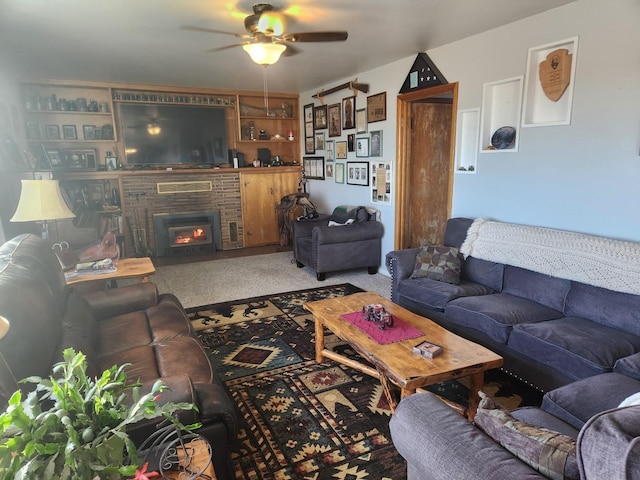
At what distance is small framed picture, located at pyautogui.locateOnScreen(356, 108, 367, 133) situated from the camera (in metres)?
5.11

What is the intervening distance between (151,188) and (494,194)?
186 inches

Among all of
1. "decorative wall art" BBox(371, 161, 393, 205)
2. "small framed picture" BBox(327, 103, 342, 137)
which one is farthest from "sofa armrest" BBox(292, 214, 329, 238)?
"small framed picture" BBox(327, 103, 342, 137)

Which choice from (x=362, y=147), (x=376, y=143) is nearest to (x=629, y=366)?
(x=376, y=143)

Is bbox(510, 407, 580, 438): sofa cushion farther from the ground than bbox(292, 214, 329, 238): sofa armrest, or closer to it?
closer to it

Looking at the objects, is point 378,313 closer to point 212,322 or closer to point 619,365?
point 619,365

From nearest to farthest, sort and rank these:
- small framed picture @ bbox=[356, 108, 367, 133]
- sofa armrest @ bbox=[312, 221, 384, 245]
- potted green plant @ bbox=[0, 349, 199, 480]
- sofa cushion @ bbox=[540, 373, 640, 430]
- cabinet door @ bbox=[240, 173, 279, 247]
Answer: potted green plant @ bbox=[0, 349, 199, 480] → sofa cushion @ bbox=[540, 373, 640, 430] → sofa armrest @ bbox=[312, 221, 384, 245] → small framed picture @ bbox=[356, 108, 367, 133] → cabinet door @ bbox=[240, 173, 279, 247]

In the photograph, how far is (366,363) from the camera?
283cm

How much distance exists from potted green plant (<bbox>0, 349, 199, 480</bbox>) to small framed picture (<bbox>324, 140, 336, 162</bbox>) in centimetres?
525

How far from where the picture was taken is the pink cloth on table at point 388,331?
229cm

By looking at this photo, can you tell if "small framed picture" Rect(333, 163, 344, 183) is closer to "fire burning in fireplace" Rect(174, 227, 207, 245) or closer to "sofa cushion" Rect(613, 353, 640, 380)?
"fire burning in fireplace" Rect(174, 227, 207, 245)

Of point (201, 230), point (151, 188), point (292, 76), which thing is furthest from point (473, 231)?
point (151, 188)

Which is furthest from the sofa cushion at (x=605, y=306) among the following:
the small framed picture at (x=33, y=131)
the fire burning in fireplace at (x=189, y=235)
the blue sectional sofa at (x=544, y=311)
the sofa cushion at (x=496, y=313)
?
the small framed picture at (x=33, y=131)

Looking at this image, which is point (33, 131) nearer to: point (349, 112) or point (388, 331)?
point (349, 112)

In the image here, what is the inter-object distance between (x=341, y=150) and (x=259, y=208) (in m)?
1.80
